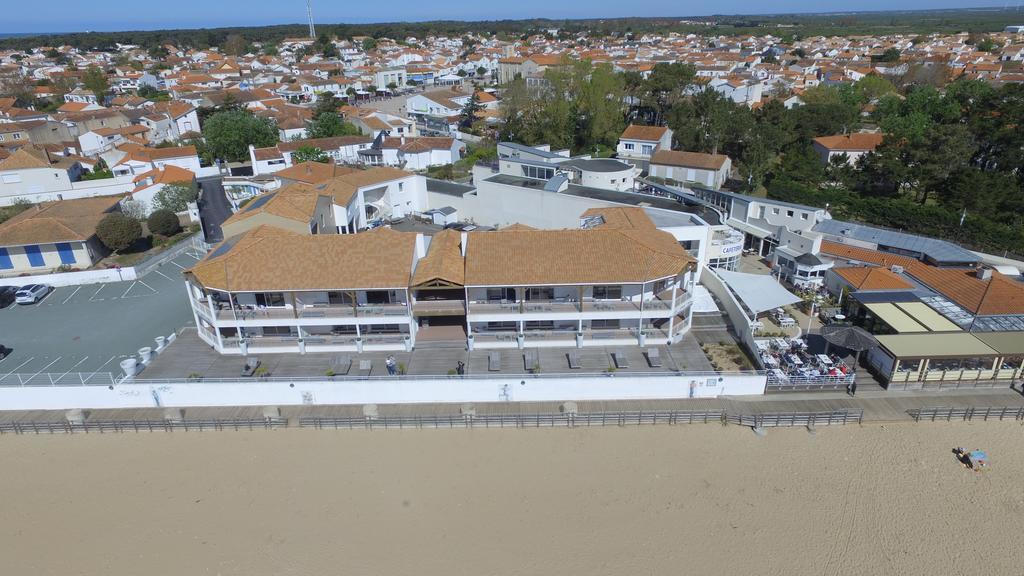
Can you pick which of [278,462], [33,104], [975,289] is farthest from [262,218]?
[33,104]

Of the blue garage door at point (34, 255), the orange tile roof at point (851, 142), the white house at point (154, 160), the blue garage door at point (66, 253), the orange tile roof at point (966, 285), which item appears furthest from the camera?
the white house at point (154, 160)

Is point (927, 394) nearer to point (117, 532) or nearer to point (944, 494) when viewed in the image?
point (944, 494)

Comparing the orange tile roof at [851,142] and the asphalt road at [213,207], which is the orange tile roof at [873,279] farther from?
the asphalt road at [213,207]

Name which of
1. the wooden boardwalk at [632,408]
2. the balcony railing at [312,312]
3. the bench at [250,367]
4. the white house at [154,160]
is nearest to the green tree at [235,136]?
the white house at [154,160]

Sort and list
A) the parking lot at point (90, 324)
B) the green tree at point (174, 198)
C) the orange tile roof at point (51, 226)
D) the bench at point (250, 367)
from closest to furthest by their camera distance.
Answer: the bench at point (250, 367) → the parking lot at point (90, 324) → the orange tile roof at point (51, 226) → the green tree at point (174, 198)

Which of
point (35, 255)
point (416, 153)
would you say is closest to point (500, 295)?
point (35, 255)

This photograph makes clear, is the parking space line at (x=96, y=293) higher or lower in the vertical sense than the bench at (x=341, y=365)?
higher

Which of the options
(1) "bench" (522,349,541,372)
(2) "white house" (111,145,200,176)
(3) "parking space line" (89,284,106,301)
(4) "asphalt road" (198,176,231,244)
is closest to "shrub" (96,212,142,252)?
A: (4) "asphalt road" (198,176,231,244)

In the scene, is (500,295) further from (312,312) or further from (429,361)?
(312,312)
